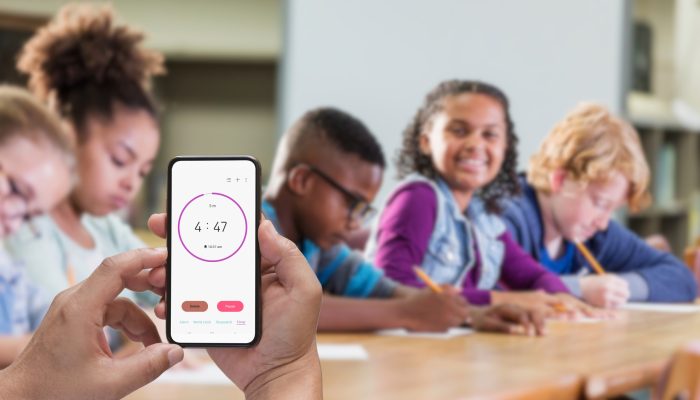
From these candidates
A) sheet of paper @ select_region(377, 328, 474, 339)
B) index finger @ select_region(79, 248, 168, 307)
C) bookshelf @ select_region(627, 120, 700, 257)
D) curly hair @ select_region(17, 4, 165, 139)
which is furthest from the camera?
bookshelf @ select_region(627, 120, 700, 257)

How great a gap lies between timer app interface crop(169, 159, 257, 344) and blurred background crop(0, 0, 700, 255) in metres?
1.05

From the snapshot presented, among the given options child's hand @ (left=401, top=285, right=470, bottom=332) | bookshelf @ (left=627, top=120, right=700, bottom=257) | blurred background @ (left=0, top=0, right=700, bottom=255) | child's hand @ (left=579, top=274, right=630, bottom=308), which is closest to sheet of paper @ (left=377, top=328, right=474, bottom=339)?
child's hand @ (left=401, top=285, right=470, bottom=332)

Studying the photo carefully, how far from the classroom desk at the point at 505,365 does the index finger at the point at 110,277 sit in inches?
16.7

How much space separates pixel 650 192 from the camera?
213 centimetres

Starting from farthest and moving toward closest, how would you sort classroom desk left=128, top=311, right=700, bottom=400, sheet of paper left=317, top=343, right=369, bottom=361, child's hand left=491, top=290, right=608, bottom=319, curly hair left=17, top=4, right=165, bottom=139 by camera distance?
child's hand left=491, top=290, right=608, bottom=319 < curly hair left=17, top=4, right=165, bottom=139 < sheet of paper left=317, top=343, right=369, bottom=361 < classroom desk left=128, top=311, right=700, bottom=400

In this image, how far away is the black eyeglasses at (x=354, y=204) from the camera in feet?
5.72

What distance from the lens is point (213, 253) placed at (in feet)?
2.46

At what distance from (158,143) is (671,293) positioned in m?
1.13

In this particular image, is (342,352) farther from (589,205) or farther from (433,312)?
(589,205)

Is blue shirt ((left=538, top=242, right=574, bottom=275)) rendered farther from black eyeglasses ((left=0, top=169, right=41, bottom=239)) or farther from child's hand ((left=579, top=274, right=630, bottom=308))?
black eyeglasses ((left=0, top=169, right=41, bottom=239))

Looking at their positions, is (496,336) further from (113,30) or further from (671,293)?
(113,30)

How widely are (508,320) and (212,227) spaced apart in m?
1.11

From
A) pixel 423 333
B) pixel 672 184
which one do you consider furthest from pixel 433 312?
pixel 672 184

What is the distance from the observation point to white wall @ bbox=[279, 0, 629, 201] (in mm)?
1851
